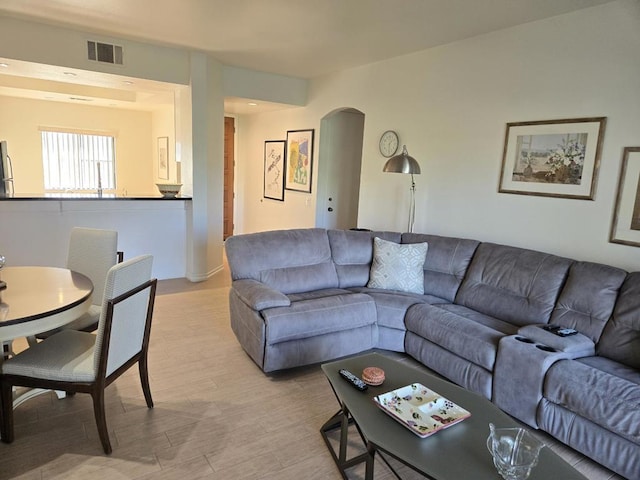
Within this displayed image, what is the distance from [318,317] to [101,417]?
149 centimetres

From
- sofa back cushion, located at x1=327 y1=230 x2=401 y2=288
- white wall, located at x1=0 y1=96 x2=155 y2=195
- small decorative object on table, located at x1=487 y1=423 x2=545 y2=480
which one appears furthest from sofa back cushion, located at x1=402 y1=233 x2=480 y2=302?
white wall, located at x1=0 y1=96 x2=155 y2=195

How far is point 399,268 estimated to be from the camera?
370 cm

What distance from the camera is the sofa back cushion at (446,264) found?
3.60 metres

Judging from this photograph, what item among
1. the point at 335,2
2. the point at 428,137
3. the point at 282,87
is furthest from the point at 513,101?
the point at 282,87

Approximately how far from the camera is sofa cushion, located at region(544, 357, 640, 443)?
78.5 inches

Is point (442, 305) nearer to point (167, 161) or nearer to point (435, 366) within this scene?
point (435, 366)

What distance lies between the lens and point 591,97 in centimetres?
303

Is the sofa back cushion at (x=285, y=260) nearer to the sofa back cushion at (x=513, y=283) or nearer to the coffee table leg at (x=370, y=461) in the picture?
the sofa back cushion at (x=513, y=283)

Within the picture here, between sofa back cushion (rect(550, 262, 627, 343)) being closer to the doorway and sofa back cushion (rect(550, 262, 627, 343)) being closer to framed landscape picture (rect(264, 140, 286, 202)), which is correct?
the doorway

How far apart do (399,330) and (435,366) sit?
424 millimetres

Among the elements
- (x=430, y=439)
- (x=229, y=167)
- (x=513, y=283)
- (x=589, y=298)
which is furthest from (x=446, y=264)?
(x=229, y=167)

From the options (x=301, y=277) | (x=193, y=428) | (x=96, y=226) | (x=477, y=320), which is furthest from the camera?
(x=96, y=226)

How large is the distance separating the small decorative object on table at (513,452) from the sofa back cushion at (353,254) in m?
2.27

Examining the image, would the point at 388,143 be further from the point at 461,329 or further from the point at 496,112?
the point at 461,329
